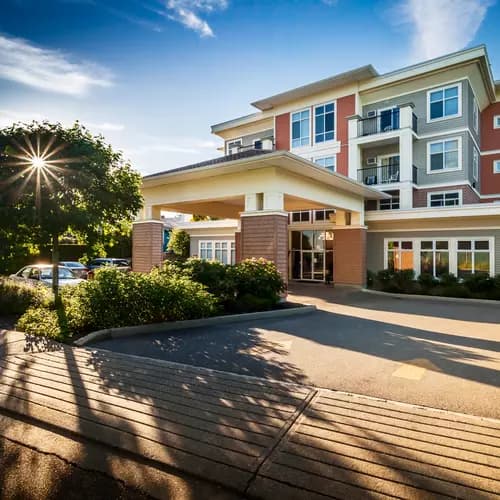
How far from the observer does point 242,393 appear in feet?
13.9

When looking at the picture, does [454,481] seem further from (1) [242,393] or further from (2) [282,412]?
(1) [242,393]

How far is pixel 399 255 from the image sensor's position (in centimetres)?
1959

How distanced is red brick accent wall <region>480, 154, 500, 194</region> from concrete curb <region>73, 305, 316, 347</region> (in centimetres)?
2202

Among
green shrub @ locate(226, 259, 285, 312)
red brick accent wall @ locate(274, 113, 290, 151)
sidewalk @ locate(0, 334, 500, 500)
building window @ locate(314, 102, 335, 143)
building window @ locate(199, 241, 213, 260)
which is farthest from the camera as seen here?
building window @ locate(199, 241, 213, 260)

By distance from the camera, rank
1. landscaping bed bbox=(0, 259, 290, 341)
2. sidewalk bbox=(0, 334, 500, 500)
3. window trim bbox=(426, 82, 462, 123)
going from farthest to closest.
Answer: window trim bbox=(426, 82, 462, 123) < landscaping bed bbox=(0, 259, 290, 341) < sidewalk bbox=(0, 334, 500, 500)

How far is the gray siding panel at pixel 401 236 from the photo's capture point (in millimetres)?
16859

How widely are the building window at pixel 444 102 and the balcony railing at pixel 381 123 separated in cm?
109

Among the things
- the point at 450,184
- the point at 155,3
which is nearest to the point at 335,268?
the point at 450,184

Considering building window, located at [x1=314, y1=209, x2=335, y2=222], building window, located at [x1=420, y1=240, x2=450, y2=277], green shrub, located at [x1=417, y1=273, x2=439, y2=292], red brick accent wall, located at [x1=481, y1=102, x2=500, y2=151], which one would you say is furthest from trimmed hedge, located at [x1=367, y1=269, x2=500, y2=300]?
red brick accent wall, located at [x1=481, y1=102, x2=500, y2=151]

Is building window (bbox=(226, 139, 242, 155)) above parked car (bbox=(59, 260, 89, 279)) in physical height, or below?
above

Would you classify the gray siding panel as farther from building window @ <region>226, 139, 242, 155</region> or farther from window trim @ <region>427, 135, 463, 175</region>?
building window @ <region>226, 139, 242, 155</region>

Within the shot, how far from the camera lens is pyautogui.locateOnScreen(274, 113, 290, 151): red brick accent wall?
25609 millimetres

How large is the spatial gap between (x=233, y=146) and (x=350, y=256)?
1571 cm

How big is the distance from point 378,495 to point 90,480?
2115 mm
